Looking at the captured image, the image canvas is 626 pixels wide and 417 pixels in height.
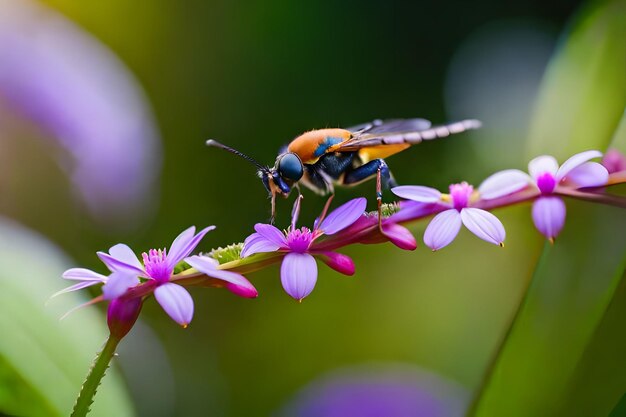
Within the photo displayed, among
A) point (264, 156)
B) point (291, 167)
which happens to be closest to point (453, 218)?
point (291, 167)

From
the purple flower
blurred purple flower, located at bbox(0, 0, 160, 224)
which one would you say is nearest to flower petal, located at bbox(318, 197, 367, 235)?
the purple flower

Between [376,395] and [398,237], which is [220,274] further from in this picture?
[376,395]

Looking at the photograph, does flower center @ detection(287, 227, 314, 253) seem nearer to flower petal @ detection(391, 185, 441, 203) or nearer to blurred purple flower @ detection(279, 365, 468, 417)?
flower petal @ detection(391, 185, 441, 203)

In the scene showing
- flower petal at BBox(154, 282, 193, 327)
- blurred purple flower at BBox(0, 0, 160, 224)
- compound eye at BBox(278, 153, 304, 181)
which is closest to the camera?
flower petal at BBox(154, 282, 193, 327)

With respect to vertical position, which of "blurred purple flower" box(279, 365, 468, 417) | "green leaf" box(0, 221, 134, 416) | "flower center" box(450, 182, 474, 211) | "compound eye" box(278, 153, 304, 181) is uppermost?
"flower center" box(450, 182, 474, 211)

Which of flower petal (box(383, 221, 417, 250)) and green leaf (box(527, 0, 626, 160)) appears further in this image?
green leaf (box(527, 0, 626, 160))

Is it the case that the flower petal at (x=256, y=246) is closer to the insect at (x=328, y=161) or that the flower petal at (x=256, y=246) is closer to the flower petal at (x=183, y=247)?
the flower petal at (x=183, y=247)

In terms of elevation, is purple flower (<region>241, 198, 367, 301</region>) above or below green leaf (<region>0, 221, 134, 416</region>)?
above

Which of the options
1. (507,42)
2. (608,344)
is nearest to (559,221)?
(608,344)
